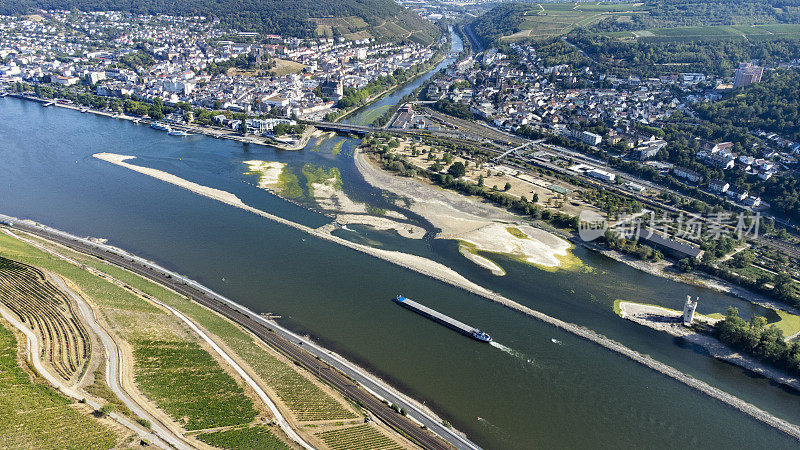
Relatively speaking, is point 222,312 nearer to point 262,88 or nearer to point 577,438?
point 577,438

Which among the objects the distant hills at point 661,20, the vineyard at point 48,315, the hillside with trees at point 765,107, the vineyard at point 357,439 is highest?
the distant hills at point 661,20

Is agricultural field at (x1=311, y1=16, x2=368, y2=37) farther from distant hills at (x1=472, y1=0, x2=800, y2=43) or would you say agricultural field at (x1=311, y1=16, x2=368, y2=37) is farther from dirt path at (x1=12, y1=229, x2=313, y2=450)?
dirt path at (x1=12, y1=229, x2=313, y2=450)

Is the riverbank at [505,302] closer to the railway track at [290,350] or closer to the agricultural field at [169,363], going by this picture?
the railway track at [290,350]

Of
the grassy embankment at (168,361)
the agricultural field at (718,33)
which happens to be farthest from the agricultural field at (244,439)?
the agricultural field at (718,33)

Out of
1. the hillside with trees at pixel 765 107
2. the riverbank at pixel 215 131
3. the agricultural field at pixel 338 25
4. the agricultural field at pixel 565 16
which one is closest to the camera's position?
the hillside with trees at pixel 765 107

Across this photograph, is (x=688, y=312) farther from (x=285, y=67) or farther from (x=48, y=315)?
(x=285, y=67)

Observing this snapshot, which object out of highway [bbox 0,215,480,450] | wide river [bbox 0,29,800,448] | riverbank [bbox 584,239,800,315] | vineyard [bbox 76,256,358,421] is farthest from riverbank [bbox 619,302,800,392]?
vineyard [bbox 76,256,358,421]
